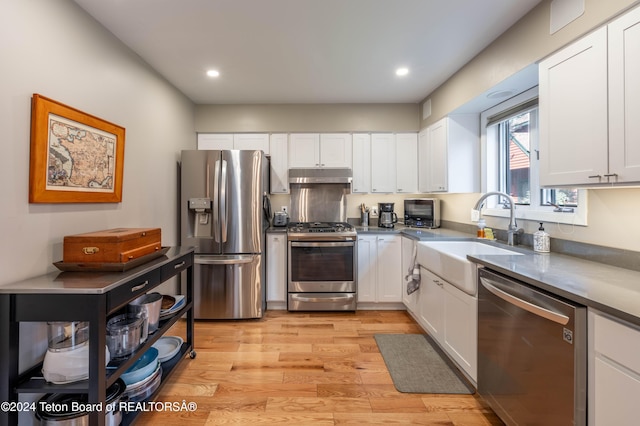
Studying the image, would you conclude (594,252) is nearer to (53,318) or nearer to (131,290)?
(131,290)

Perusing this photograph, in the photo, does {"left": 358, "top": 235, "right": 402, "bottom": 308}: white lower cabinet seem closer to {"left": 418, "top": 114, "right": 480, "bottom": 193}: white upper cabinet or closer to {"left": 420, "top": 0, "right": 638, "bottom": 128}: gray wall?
{"left": 418, "top": 114, "right": 480, "bottom": 193}: white upper cabinet

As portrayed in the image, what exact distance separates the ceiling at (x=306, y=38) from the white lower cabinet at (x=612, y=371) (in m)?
1.95

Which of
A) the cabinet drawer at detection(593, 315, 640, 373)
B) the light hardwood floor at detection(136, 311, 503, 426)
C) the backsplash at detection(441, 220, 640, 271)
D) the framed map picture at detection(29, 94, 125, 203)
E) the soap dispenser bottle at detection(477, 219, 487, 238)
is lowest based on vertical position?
the light hardwood floor at detection(136, 311, 503, 426)

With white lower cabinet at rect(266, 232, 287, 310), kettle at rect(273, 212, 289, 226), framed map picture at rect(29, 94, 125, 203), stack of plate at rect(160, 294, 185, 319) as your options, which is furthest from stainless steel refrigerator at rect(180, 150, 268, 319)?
framed map picture at rect(29, 94, 125, 203)

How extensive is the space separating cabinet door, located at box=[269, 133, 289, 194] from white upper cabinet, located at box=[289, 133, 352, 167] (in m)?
0.08

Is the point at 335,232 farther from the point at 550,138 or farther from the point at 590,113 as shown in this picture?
the point at 590,113

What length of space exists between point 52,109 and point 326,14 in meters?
1.77

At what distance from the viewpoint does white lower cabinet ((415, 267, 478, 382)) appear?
1857 mm

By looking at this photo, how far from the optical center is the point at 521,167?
253cm

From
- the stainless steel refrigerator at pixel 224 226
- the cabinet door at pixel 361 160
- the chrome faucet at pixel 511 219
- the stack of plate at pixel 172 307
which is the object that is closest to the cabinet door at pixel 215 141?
the stainless steel refrigerator at pixel 224 226

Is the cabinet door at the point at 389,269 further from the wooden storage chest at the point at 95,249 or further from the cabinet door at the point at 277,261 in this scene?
the wooden storage chest at the point at 95,249

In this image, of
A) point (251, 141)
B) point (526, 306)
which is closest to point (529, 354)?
point (526, 306)

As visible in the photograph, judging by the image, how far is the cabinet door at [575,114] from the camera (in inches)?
54.3

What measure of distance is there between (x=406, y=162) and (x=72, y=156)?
3.41m
